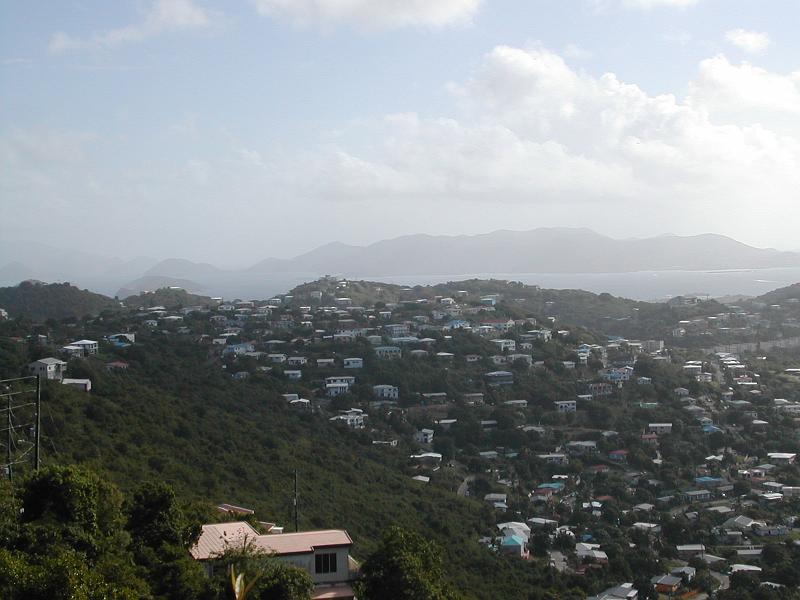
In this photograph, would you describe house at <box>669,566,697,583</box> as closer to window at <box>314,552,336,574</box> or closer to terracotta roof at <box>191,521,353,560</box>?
terracotta roof at <box>191,521,353,560</box>

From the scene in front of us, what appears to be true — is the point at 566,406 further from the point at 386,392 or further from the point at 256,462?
the point at 256,462

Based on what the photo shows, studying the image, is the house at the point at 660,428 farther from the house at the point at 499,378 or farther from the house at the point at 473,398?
the house at the point at 499,378

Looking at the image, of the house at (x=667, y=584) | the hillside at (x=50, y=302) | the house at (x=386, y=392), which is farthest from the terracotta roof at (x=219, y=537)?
the hillside at (x=50, y=302)

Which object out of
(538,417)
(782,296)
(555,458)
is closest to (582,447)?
(555,458)

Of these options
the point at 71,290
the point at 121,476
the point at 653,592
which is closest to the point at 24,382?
the point at 121,476

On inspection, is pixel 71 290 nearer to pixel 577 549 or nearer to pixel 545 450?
pixel 545 450
